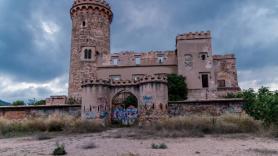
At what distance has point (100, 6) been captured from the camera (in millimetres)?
34438

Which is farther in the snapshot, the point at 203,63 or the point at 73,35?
the point at 73,35

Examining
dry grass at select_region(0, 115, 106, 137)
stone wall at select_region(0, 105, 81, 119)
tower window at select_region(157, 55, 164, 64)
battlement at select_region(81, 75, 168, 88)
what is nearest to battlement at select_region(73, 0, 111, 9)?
tower window at select_region(157, 55, 164, 64)

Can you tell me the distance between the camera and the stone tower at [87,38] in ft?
108

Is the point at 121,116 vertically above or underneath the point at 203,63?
underneath

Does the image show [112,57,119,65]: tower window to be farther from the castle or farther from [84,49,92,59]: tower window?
[84,49,92,59]: tower window

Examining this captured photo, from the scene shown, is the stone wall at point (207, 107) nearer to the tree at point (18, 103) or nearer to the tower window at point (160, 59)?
the tower window at point (160, 59)

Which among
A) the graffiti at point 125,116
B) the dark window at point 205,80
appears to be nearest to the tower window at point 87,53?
the graffiti at point 125,116

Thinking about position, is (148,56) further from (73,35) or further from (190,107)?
(190,107)

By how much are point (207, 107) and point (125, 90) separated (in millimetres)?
6937

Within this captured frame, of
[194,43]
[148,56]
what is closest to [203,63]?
[194,43]

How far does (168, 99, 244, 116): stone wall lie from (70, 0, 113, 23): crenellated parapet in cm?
1812

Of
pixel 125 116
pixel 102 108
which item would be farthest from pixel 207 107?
pixel 102 108

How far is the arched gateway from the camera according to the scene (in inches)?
844

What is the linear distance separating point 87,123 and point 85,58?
15312 mm
